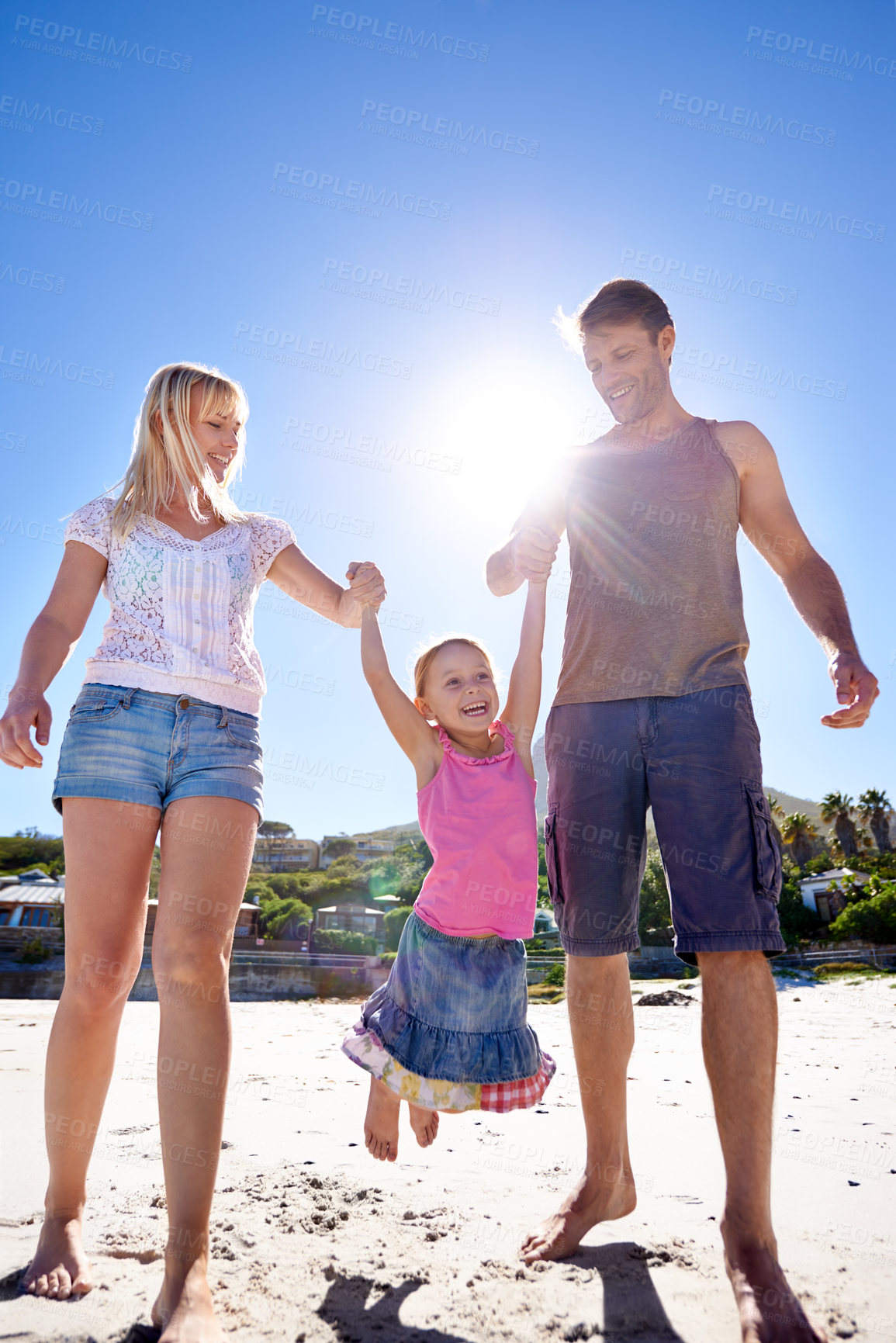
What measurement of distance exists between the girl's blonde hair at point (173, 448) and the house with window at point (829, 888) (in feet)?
109

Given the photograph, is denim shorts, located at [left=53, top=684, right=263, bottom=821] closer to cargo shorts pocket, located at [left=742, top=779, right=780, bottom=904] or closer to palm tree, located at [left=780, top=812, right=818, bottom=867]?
cargo shorts pocket, located at [left=742, top=779, right=780, bottom=904]

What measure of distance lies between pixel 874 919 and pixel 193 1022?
94.4ft

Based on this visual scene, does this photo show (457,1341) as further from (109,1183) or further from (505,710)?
(505,710)

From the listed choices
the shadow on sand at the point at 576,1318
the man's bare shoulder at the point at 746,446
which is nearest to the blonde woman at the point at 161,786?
the shadow on sand at the point at 576,1318

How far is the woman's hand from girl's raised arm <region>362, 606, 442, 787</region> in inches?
1.6

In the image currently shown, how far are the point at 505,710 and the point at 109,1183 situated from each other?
209 cm

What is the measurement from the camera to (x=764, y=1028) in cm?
207

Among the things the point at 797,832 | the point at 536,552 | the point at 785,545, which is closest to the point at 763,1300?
the point at 785,545

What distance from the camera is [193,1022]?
1944 millimetres

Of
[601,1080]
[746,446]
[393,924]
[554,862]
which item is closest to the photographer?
[601,1080]

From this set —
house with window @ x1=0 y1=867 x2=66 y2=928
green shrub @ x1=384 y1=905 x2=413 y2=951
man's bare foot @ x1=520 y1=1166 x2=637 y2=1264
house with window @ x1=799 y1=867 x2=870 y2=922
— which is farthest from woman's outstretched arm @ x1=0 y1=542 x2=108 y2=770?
house with window @ x1=0 y1=867 x2=66 y2=928

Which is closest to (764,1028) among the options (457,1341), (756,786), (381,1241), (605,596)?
(756,786)

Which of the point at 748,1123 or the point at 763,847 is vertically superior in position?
the point at 763,847

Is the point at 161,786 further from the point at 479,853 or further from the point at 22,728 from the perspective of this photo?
the point at 479,853
